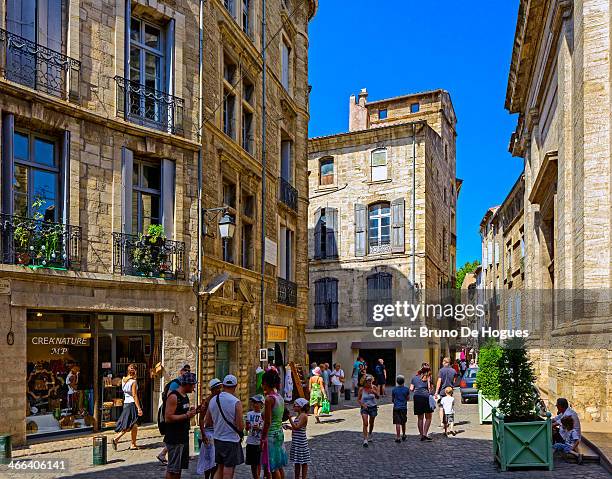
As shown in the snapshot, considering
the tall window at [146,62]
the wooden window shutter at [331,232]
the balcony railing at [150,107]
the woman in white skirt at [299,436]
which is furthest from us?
the wooden window shutter at [331,232]

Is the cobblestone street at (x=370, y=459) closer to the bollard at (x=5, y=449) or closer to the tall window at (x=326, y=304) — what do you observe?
the bollard at (x=5, y=449)

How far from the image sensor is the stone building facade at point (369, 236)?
32.8m

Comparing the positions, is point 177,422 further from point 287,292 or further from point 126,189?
point 287,292

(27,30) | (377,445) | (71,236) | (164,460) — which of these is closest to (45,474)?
→ (164,460)

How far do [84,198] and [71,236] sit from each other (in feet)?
2.76

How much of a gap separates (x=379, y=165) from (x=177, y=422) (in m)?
27.4

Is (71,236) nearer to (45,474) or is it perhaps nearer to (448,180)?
(45,474)

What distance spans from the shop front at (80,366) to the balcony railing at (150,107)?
13.9 ft

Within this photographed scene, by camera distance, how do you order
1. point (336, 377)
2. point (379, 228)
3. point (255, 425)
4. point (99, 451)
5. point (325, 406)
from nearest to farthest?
point (255, 425)
point (99, 451)
point (325, 406)
point (336, 377)
point (379, 228)

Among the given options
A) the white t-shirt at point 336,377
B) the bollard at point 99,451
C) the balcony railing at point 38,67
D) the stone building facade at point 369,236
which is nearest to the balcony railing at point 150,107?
the balcony railing at point 38,67

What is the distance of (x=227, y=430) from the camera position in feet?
26.0

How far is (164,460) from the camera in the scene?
1057 centimetres

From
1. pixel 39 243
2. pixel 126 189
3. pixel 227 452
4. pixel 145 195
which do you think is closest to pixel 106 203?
pixel 126 189

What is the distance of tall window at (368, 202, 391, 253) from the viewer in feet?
110
